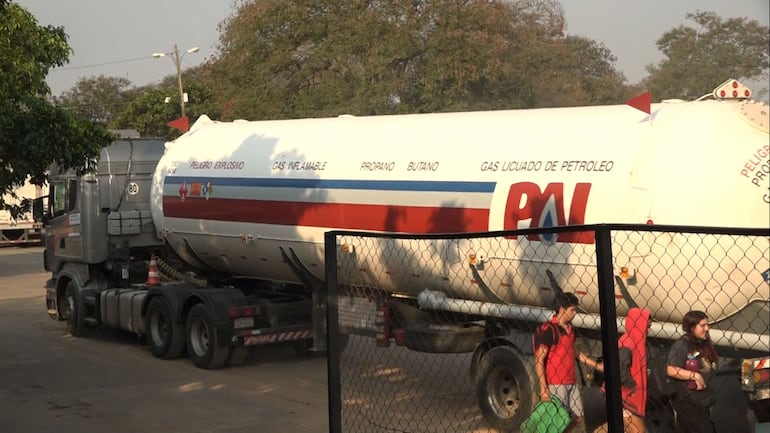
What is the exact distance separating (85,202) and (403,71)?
60.0ft

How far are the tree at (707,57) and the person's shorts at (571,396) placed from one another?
103 feet

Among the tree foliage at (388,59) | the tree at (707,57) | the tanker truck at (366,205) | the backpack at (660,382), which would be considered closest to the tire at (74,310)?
the tanker truck at (366,205)

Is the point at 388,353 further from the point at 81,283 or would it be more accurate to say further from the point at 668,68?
the point at 668,68

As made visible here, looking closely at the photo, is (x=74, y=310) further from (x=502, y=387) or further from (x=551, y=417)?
(x=551, y=417)

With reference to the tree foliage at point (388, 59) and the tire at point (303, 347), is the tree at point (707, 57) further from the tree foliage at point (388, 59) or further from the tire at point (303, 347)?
the tire at point (303, 347)

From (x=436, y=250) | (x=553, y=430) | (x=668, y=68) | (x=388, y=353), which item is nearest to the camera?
(x=553, y=430)

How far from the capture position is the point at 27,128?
11.0 meters

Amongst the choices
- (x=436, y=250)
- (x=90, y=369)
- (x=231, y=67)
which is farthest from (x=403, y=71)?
(x=436, y=250)

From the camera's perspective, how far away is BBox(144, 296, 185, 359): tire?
1347 centimetres

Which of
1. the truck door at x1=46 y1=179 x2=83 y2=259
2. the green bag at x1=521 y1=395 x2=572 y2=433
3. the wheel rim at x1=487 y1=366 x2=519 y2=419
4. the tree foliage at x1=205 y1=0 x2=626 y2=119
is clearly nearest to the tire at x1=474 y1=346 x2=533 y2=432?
the wheel rim at x1=487 y1=366 x2=519 y2=419

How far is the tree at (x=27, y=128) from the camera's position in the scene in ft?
36.0

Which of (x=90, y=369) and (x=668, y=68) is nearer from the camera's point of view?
(x=90, y=369)

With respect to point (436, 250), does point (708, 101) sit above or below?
above

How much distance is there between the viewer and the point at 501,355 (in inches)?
298
